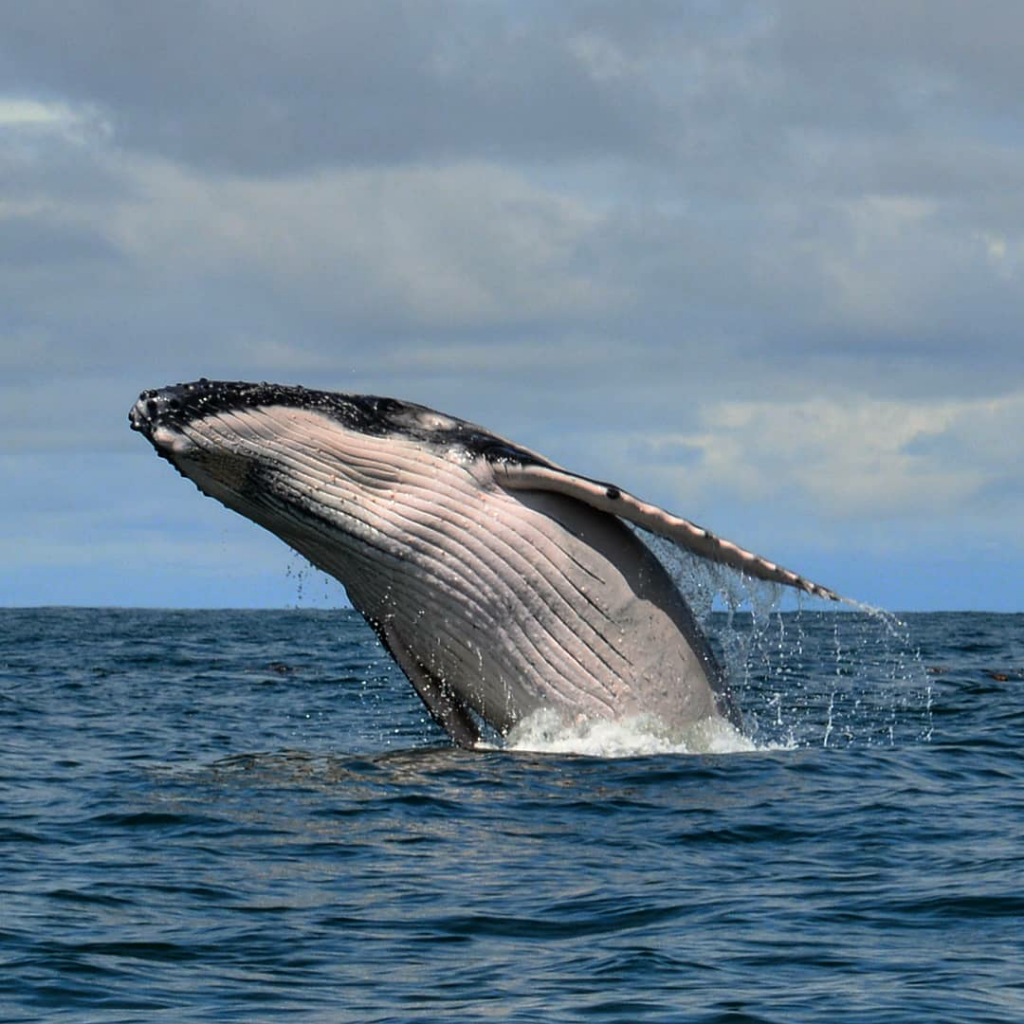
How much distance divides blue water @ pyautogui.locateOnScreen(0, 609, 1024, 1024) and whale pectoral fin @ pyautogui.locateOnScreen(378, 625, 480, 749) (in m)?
0.48

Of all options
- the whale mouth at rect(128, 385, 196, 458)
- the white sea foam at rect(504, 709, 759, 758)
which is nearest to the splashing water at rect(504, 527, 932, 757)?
the white sea foam at rect(504, 709, 759, 758)

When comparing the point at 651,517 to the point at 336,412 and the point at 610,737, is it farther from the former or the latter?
the point at 336,412

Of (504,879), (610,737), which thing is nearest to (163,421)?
(610,737)

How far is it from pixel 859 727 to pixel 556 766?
872 centimetres

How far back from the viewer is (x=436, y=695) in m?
17.7

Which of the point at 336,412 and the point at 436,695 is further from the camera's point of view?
the point at 436,695

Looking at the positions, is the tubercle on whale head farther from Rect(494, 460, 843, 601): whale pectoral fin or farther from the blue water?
the blue water

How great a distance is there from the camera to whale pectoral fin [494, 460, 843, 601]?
622 inches

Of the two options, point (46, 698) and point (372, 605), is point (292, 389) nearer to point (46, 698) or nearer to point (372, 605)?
point (372, 605)

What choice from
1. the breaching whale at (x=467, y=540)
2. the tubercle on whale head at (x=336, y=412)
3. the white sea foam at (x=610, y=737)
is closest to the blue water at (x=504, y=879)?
the white sea foam at (x=610, y=737)

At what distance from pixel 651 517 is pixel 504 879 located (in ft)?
14.9

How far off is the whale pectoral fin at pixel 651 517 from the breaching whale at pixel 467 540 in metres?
0.02

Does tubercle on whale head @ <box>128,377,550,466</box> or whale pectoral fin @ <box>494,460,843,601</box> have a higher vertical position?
tubercle on whale head @ <box>128,377,550,466</box>

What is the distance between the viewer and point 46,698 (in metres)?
29.2
